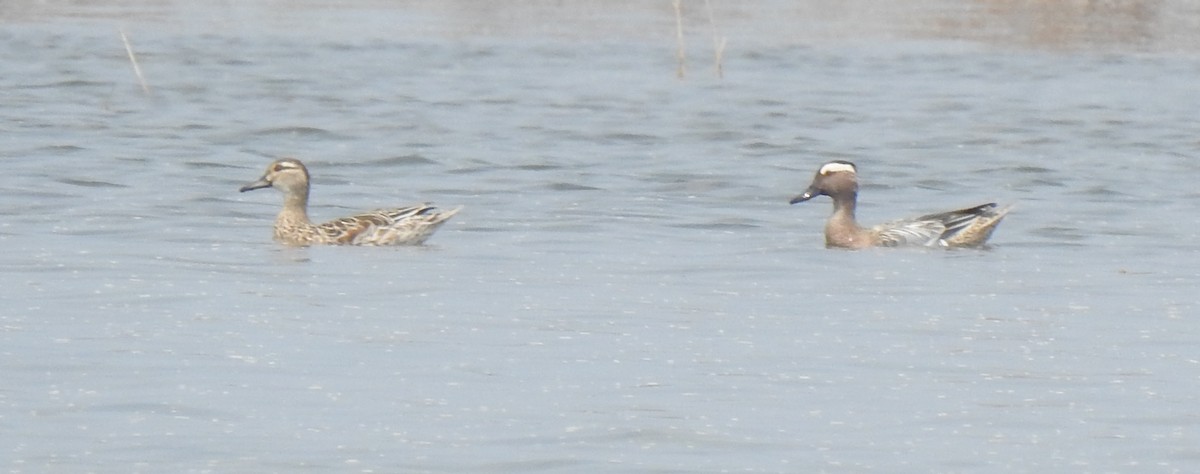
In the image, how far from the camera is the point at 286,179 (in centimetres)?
1445

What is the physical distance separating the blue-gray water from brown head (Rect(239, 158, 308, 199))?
357 mm

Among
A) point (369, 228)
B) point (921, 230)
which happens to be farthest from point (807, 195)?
point (369, 228)

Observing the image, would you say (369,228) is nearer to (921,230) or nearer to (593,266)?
(593,266)

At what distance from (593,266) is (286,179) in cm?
242

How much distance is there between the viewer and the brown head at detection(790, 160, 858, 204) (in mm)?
14664

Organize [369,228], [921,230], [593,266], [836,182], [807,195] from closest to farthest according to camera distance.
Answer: [593,266]
[369,228]
[921,230]
[836,182]
[807,195]

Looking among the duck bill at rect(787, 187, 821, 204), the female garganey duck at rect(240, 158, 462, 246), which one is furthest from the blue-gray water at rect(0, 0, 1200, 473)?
the duck bill at rect(787, 187, 821, 204)

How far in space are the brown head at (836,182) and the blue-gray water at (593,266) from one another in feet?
1.01

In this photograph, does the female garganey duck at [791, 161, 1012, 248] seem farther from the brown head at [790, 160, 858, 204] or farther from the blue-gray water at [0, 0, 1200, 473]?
the blue-gray water at [0, 0, 1200, 473]

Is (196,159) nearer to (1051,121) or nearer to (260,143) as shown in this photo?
(260,143)

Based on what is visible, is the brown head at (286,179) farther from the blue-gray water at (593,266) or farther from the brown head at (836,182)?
the brown head at (836,182)

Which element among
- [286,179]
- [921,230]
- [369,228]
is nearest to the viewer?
[369,228]

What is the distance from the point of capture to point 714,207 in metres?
16.5

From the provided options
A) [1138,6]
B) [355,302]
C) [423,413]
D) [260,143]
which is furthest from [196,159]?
[1138,6]
